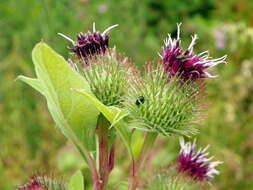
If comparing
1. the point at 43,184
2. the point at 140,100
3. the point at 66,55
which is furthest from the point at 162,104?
the point at 66,55

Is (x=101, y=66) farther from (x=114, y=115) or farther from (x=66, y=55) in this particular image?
(x=66, y=55)

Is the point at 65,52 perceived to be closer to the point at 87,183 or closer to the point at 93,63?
the point at 87,183

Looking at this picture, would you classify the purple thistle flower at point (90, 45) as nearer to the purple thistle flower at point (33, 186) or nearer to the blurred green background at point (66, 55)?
the purple thistle flower at point (33, 186)

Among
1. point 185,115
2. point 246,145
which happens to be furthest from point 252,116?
point 185,115

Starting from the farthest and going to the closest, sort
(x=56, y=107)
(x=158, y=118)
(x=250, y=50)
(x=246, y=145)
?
1. (x=250, y=50)
2. (x=246, y=145)
3. (x=158, y=118)
4. (x=56, y=107)

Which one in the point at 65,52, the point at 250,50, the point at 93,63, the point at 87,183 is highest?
the point at 250,50

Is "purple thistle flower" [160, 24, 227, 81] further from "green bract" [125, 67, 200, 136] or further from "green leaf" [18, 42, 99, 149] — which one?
"green leaf" [18, 42, 99, 149]
